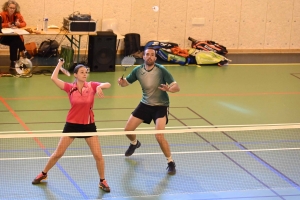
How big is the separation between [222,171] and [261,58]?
35.3ft

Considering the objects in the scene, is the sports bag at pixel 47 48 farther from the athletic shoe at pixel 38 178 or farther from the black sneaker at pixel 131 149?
the athletic shoe at pixel 38 178

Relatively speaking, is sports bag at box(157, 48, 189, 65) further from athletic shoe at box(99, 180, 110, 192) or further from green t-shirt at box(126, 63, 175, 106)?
athletic shoe at box(99, 180, 110, 192)

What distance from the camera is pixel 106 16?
20.0 meters

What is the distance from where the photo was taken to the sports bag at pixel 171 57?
19281mm

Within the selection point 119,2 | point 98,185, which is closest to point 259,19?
point 119,2

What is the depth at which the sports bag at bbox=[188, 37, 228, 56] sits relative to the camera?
20172mm

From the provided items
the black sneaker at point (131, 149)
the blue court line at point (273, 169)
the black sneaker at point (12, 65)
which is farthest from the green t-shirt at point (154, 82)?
the black sneaker at point (12, 65)

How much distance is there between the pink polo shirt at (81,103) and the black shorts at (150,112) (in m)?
1.42

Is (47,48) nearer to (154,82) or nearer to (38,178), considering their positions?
(154,82)

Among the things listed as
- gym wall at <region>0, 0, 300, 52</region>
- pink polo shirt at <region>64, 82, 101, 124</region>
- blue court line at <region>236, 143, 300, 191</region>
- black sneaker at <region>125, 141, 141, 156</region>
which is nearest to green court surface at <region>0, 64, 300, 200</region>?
blue court line at <region>236, 143, 300, 191</region>

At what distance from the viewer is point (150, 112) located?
10.8 metres

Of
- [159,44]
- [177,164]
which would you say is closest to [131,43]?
[159,44]

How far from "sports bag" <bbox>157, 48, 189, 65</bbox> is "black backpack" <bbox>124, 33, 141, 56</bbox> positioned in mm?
965

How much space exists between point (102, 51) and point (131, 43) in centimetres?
239
